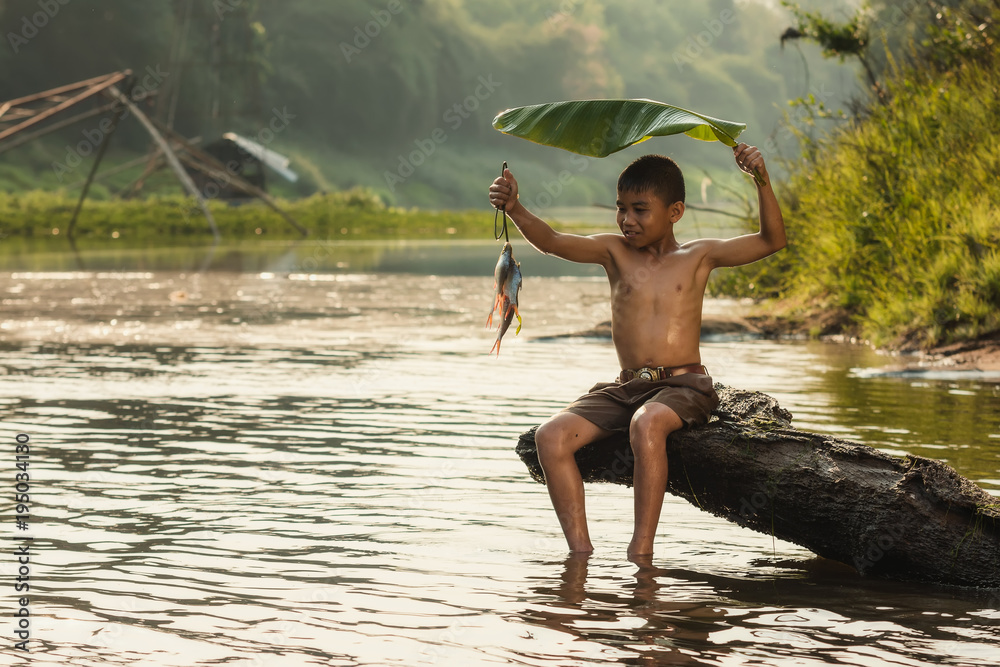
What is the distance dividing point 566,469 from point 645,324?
2.43 feet

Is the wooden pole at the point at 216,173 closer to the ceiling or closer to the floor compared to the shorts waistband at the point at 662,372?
closer to the ceiling

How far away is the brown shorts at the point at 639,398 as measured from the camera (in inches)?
217

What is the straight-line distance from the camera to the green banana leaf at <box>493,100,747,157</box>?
541 cm

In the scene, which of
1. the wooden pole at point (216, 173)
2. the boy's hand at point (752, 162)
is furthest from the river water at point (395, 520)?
the wooden pole at point (216, 173)

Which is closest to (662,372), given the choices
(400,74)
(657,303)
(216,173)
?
(657,303)

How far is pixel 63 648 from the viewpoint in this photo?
4102 millimetres

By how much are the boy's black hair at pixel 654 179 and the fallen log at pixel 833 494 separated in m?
0.99

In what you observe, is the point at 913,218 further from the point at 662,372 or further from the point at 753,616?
the point at 753,616

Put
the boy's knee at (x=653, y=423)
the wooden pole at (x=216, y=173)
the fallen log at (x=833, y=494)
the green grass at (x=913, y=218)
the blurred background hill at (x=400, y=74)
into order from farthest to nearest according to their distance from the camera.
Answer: the blurred background hill at (x=400, y=74), the wooden pole at (x=216, y=173), the green grass at (x=913, y=218), the boy's knee at (x=653, y=423), the fallen log at (x=833, y=494)

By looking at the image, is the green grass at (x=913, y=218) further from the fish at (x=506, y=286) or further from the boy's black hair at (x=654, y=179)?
the fish at (x=506, y=286)

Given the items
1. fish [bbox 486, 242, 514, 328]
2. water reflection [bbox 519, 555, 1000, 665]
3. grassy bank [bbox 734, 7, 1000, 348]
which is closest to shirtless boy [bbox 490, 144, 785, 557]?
fish [bbox 486, 242, 514, 328]

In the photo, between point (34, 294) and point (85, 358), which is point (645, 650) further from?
point (34, 294)

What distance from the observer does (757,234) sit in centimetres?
571

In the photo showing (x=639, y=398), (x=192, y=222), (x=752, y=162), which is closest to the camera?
(x=752, y=162)
